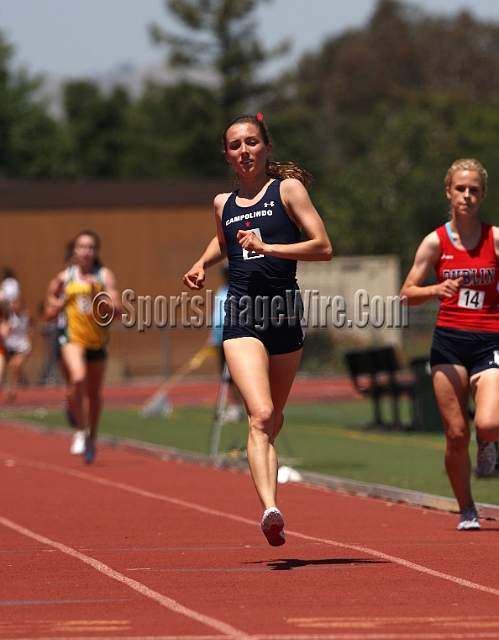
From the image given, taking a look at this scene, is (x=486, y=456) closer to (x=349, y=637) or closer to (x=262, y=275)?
(x=262, y=275)

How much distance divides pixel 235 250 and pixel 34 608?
2413mm

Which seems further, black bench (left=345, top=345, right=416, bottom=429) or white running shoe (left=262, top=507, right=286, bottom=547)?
black bench (left=345, top=345, right=416, bottom=429)

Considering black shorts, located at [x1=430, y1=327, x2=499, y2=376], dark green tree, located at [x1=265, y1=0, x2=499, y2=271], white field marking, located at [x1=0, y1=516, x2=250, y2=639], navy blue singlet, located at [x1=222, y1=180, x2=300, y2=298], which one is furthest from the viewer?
dark green tree, located at [x1=265, y1=0, x2=499, y2=271]

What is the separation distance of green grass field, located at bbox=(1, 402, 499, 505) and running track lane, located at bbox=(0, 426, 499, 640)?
135 centimetres

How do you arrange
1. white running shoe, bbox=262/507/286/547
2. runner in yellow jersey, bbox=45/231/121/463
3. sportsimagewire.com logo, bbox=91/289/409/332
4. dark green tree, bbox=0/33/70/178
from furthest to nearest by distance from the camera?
dark green tree, bbox=0/33/70/178 → sportsimagewire.com logo, bbox=91/289/409/332 → runner in yellow jersey, bbox=45/231/121/463 → white running shoe, bbox=262/507/286/547

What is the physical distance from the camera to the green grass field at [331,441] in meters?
13.3

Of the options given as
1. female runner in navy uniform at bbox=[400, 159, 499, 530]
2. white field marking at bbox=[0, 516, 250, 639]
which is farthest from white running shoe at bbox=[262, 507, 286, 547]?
female runner in navy uniform at bbox=[400, 159, 499, 530]

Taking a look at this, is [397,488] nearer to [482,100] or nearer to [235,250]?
[235,250]

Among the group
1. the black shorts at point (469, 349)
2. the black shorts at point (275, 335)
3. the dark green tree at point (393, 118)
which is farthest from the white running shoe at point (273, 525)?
the dark green tree at point (393, 118)

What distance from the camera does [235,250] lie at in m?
7.70

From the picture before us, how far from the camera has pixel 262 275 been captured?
300 inches

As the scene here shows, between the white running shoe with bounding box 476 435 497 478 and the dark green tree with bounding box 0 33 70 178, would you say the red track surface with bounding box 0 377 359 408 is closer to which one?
the white running shoe with bounding box 476 435 497 478

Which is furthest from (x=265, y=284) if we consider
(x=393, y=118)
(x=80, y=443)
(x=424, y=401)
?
(x=393, y=118)

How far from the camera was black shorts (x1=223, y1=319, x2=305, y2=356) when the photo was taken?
25.1 feet
